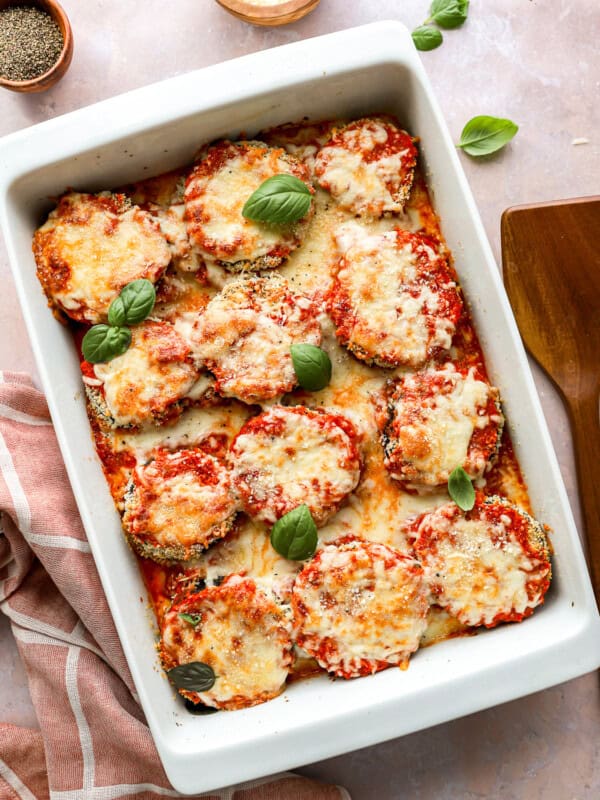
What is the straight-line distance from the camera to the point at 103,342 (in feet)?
9.70

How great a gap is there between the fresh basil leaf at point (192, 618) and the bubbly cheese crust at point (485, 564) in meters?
0.86

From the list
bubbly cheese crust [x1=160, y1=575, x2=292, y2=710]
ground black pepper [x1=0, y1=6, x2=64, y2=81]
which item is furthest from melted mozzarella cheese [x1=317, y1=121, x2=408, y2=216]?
bubbly cheese crust [x1=160, y1=575, x2=292, y2=710]

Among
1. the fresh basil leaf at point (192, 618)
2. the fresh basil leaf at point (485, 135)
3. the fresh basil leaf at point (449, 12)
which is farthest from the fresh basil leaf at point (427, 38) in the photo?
the fresh basil leaf at point (192, 618)

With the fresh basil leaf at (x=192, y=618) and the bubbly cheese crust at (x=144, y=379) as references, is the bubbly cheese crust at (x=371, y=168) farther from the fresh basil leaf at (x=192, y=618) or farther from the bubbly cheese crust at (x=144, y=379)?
the fresh basil leaf at (x=192, y=618)


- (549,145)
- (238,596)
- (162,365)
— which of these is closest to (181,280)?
(162,365)

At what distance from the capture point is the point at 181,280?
10.4ft

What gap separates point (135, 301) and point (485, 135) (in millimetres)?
1651

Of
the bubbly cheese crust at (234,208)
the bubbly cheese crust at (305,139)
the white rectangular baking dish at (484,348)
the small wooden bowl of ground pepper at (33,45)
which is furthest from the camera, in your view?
the small wooden bowl of ground pepper at (33,45)

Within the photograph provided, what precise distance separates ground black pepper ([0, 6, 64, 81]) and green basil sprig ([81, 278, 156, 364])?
1.11m

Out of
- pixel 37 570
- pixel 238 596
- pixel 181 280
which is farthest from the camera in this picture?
pixel 37 570

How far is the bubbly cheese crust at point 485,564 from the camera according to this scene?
2.95 metres

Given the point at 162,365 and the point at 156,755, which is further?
the point at 156,755

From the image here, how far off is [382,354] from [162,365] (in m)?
0.83

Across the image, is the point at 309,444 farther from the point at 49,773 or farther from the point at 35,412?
the point at 49,773
